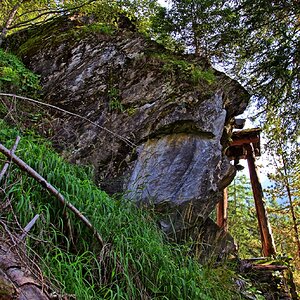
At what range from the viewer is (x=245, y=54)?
246 inches

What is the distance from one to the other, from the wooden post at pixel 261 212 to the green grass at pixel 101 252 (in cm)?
447

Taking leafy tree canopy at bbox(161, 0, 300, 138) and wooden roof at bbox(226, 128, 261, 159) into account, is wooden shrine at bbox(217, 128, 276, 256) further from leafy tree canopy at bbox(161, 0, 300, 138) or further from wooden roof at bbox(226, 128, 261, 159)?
leafy tree canopy at bbox(161, 0, 300, 138)

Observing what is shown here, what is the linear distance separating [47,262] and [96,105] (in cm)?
305

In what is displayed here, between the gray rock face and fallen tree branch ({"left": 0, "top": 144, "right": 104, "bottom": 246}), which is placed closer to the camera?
fallen tree branch ({"left": 0, "top": 144, "right": 104, "bottom": 246})

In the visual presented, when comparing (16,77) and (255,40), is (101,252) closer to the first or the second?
(16,77)

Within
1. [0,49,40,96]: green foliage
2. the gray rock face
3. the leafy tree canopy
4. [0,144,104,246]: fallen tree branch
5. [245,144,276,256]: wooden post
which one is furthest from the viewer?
[245,144,276,256]: wooden post

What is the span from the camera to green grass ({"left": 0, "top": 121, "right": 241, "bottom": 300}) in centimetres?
203

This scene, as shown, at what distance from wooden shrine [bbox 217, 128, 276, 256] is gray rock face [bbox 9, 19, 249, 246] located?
7.33 feet

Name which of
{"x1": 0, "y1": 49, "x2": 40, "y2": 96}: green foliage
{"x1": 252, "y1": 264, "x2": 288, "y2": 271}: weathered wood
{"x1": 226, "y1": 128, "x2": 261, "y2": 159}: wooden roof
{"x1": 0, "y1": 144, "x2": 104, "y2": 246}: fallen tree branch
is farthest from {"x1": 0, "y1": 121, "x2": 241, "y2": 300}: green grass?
{"x1": 226, "y1": 128, "x2": 261, "y2": 159}: wooden roof

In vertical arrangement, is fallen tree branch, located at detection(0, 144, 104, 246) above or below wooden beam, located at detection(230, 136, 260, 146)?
below

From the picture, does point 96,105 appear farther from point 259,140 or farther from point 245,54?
point 259,140

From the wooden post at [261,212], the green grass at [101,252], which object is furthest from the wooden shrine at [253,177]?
the green grass at [101,252]

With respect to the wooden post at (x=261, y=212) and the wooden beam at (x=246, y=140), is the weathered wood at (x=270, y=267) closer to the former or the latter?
the wooden post at (x=261, y=212)

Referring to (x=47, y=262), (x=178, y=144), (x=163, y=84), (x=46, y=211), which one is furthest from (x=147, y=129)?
(x=47, y=262)
